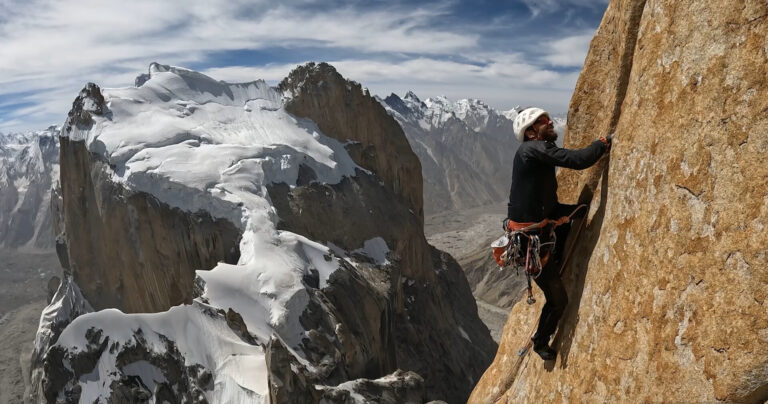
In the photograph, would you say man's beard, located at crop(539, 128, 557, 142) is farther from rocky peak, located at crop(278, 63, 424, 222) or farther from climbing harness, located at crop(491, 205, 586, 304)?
rocky peak, located at crop(278, 63, 424, 222)

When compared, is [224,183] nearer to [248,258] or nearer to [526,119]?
[248,258]

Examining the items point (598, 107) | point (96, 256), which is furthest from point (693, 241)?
point (96, 256)

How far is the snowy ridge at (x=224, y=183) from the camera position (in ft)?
106

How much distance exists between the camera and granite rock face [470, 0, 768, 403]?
4.80 meters

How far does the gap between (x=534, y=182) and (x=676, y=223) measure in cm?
263

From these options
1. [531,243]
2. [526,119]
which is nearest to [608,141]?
[526,119]

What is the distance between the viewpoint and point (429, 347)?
204 ft

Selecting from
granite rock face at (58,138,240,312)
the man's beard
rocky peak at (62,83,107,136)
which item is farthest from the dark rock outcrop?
the man's beard

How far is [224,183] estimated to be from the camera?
52750mm

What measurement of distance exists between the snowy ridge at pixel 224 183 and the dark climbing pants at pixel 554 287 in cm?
2416

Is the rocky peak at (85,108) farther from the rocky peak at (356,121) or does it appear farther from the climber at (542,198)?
the climber at (542,198)

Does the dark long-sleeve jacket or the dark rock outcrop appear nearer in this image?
the dark long-sleeve jacket

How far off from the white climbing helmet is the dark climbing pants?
4.56 ft

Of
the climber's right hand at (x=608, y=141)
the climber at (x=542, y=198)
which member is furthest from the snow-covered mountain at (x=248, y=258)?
the climber's right hand at (x=608, y=141)
